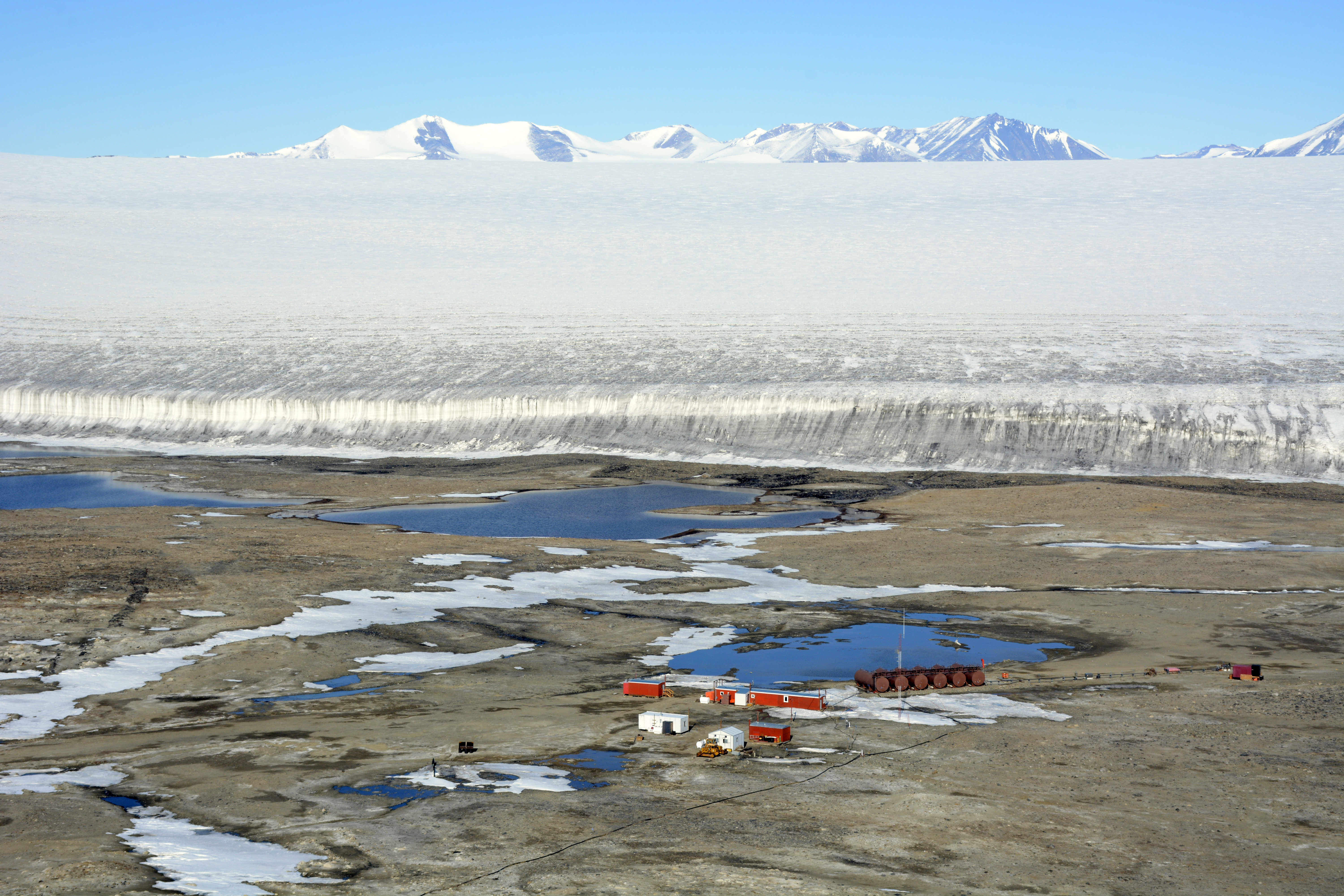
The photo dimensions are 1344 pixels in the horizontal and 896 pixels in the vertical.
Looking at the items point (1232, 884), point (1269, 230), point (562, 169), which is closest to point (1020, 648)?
point (1232, 884)

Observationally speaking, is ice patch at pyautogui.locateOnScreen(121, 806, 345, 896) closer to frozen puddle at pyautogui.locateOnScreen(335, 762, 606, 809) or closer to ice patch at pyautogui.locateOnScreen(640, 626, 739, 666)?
frozen puddle at pyautogui.locateOnScreen(335, 762, 606, 809)

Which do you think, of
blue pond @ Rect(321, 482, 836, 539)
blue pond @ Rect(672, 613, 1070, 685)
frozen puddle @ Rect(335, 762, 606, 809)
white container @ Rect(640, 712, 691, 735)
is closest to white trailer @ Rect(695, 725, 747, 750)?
white container @ Rect(640, 712, 691, 735)

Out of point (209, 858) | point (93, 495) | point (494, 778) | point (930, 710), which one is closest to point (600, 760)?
point (494, 778)

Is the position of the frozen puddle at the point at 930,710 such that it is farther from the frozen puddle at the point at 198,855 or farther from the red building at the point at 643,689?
the frozen puddle at the point at 198,855

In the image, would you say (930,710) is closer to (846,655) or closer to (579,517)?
(846,655)

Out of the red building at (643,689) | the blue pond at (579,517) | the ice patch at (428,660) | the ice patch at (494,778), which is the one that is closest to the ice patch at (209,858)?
the ice patch at (494,778)

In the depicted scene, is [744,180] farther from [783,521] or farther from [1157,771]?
[1157,771]
